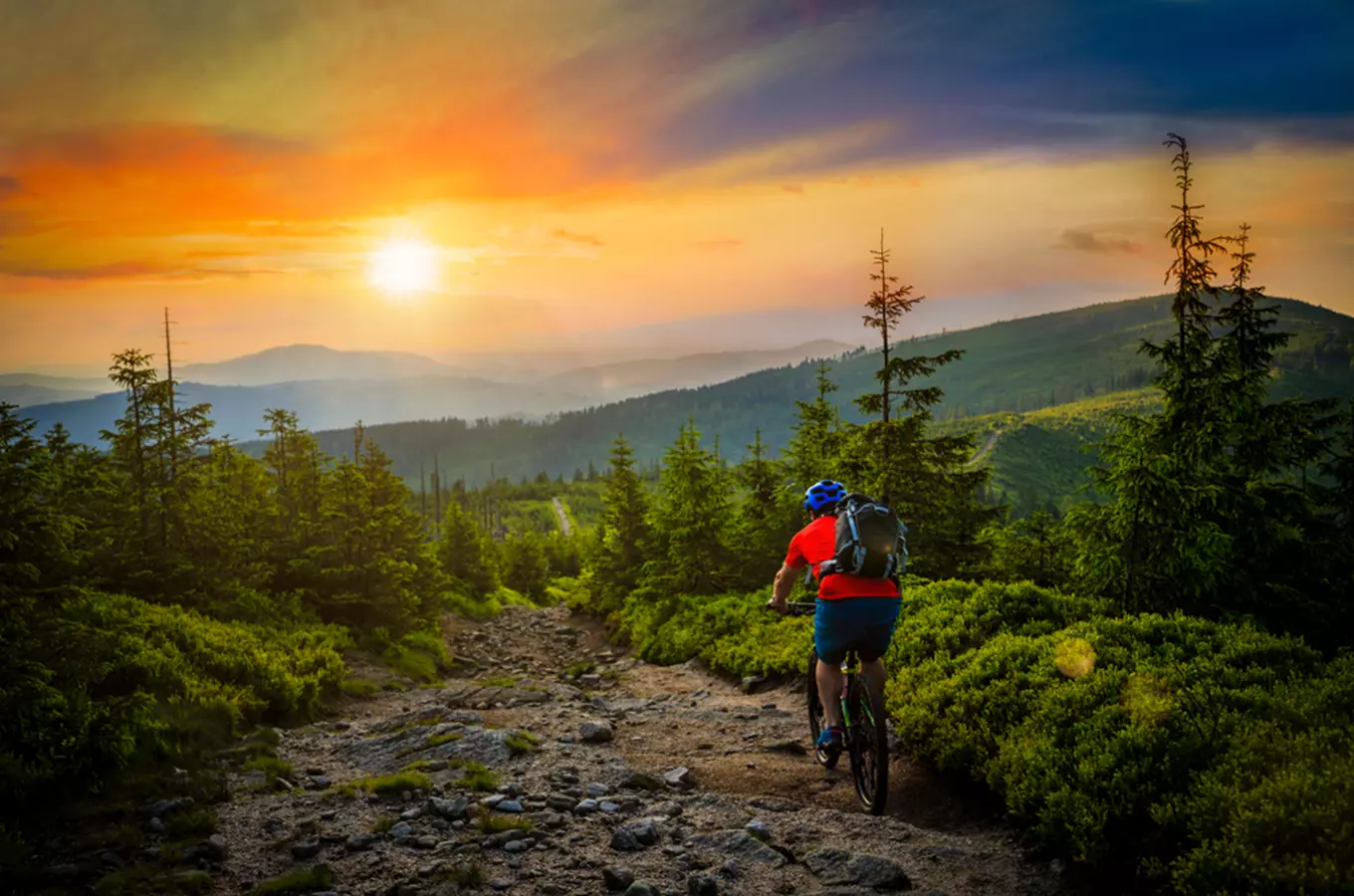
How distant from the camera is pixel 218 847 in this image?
7.31 meters

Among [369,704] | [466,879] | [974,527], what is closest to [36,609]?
[466,879]

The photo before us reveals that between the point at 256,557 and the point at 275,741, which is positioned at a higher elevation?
the point at 256,557

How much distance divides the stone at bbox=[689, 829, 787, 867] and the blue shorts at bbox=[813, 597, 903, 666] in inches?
84.4

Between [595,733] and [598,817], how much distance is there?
373 centimetres

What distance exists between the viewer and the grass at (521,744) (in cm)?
1045

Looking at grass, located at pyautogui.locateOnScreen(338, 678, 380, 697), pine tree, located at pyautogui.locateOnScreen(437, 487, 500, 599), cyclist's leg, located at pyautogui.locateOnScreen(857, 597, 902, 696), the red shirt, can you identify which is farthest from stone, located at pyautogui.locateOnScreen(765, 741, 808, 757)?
pine tree, located at pyautogui.locateOnScreen(437, 487, 500, 599)

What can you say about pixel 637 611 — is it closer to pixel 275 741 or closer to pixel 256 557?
pixel 256 557

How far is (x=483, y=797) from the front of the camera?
8484 mm

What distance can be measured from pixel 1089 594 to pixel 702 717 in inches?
398

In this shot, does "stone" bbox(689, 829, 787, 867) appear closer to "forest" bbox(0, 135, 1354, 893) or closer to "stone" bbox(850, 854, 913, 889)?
"stone" bbox(850, 854, 913, 889)

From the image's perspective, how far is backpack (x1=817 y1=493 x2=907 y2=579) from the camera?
753 cm

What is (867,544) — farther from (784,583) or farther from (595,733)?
(595,733)

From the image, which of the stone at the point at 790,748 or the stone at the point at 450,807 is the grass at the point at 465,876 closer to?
the stone at the point at 450,807

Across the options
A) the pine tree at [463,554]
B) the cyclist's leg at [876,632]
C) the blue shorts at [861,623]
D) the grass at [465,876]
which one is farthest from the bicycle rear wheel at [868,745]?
the pine tree at [463,554]
